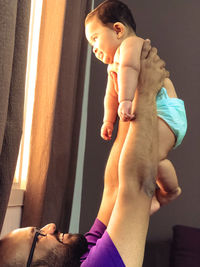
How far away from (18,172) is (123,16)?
82 centimetres

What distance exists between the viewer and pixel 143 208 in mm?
1233

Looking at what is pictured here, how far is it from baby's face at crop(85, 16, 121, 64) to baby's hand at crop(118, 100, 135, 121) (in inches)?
10.9

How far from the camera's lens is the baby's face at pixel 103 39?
1521 millimetres

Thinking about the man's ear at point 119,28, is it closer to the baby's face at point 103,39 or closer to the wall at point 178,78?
the baby's face at point 103,39

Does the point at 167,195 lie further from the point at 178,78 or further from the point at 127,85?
the point at 178,78

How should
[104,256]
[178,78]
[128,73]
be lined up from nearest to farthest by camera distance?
[104,256] → [128,73] → [178,78]

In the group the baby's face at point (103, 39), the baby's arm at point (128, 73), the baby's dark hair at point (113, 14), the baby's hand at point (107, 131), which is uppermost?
the baby's dark hair at point (113, 14)

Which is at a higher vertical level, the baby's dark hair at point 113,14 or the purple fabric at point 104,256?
the baby's dark hair at point 113,14

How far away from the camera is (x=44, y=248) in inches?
48.1

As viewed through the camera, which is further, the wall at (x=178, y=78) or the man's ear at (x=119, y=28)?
the wall at (x=178, y=78)

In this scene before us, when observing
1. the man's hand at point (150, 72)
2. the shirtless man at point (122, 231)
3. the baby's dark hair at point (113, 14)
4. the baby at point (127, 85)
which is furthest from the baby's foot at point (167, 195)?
the baby's dark hair at point (113, 14)

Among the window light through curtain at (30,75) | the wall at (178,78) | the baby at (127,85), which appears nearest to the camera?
the baby at (127,85)

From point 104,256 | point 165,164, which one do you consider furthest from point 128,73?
point 104,256

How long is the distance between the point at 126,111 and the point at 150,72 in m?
0.20
